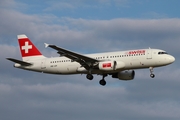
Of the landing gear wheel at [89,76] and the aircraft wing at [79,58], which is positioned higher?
the aircraft wing at [79,58]

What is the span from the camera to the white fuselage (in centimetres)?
8231

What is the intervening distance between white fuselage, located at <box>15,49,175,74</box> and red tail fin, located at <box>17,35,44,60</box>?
6.22 feet

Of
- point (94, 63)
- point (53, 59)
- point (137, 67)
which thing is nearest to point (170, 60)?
point (137, 67)

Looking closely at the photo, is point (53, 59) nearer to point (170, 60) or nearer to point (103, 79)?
point (103, 79)

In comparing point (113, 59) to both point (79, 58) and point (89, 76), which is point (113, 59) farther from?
point (79, 58)

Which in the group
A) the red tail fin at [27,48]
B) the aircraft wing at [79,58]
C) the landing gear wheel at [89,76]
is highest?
the red tail fin at [27,48]

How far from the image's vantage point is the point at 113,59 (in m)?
84.4

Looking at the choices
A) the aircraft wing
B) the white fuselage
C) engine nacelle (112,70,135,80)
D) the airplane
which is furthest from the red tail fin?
engine nacelle (112,70,135,80)

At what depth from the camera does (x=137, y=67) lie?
82.7 metres

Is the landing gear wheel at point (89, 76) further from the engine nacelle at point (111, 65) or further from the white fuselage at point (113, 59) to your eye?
the engine nacelle at point (111, 65)

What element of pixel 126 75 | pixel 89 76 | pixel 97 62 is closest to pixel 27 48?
pixel 89 76

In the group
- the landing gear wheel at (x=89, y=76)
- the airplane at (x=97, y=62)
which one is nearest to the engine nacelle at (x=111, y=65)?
the airplane at (x=97, y=62)

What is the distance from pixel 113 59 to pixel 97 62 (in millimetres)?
2329

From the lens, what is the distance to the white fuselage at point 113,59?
82312 mm
